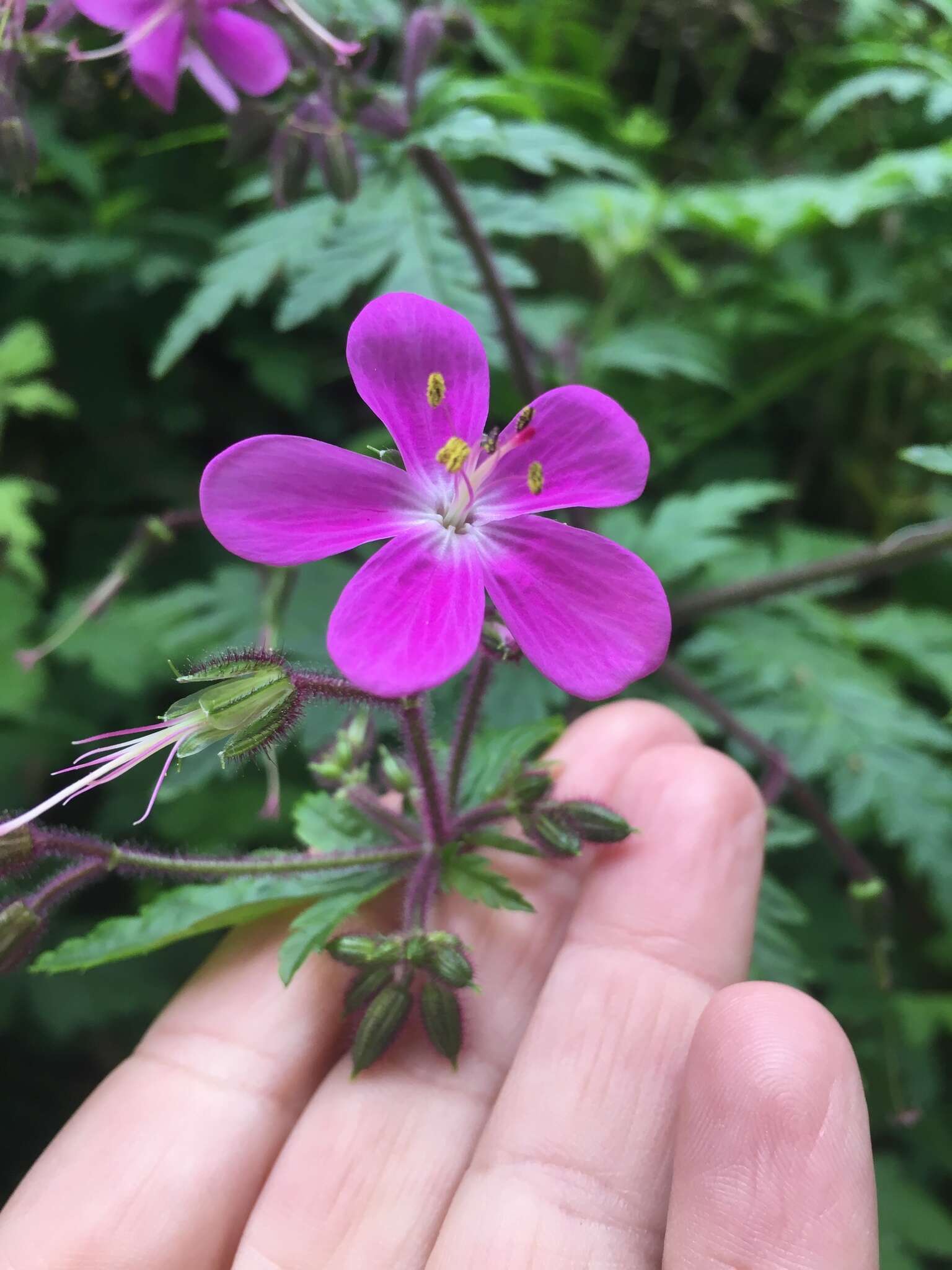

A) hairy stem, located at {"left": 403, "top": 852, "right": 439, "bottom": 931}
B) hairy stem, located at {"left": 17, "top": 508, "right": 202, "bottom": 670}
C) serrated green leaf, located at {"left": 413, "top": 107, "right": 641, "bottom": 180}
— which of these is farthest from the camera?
hairy stem, located at {"left": 17, "top": 508, "right": 202, "bottom": 670}

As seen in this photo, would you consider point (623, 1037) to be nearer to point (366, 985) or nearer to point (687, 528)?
point (366, 985)

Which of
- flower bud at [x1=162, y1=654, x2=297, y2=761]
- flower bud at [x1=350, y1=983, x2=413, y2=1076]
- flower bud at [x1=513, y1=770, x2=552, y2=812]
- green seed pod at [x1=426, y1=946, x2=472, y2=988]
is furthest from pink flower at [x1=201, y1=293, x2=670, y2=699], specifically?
flower bud at [x1=350, y1=983, x2=413, y2=1076]

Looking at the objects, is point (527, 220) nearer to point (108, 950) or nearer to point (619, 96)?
point (108, 950)

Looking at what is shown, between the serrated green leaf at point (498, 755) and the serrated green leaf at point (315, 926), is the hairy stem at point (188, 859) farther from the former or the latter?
the serrated green leaf at point (498, 755)

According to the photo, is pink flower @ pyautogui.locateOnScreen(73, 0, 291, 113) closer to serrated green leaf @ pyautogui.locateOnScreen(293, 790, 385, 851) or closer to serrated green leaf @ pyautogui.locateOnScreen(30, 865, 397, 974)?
serrated green leaf @ pyautogui.locateOnScreen(293, 790, 385, 851)

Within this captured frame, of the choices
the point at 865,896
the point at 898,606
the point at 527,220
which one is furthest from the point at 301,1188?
the point at 898,606

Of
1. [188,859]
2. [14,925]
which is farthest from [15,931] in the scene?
[188,859]
